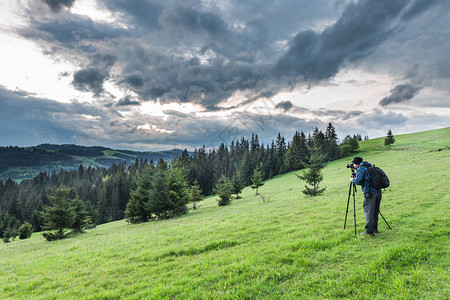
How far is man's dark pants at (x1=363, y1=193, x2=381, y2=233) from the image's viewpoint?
9.66 m

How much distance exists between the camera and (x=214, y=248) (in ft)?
36.4

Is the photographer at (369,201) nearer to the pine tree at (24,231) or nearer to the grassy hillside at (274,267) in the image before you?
the grassy hillside at (274,267)

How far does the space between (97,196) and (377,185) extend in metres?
116

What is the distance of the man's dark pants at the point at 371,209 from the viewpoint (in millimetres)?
9656

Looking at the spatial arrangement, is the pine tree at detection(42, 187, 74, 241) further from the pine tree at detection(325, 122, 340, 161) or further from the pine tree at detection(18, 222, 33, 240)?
the pine tree at detection(325, 122, 340, 161)

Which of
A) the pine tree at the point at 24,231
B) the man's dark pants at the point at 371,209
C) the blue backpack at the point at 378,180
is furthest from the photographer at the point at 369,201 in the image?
the pine tree at the point at 24,231

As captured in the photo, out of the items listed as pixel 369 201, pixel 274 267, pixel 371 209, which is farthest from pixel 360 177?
pixel 274 267

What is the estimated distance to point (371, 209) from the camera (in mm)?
9656

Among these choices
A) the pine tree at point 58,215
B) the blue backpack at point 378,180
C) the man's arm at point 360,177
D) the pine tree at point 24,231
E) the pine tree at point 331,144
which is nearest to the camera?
the blue backpack at point 378,180

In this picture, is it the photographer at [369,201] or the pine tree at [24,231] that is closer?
the photographer at [369,201]

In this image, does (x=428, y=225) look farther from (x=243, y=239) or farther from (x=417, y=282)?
(x=243, y=239)

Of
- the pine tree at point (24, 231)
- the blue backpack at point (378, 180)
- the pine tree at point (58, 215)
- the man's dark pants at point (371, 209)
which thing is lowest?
the pine tree at point (24, 231)

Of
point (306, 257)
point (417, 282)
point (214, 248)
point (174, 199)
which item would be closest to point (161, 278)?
point (214, 248)

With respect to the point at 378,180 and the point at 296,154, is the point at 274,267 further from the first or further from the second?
the point at 296,154
